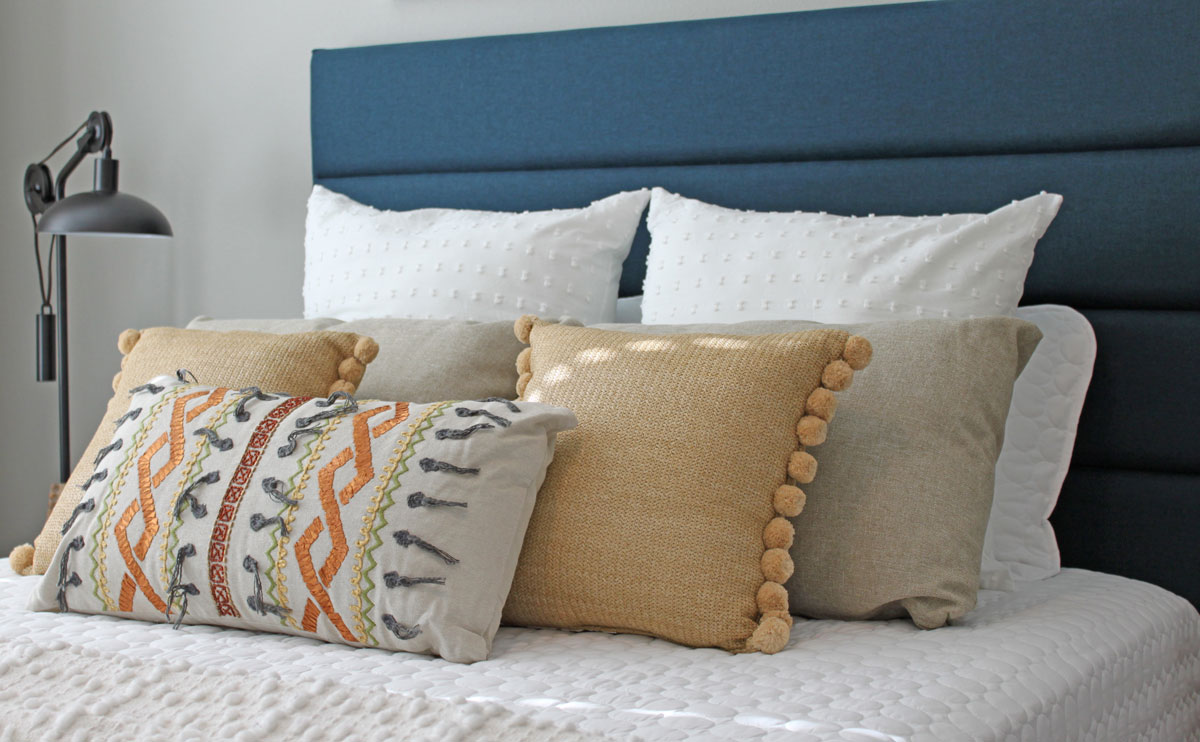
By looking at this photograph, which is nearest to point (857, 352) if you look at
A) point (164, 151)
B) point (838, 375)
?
point (838, 375)

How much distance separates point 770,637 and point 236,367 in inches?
31.5

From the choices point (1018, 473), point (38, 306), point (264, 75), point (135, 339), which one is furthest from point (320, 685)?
point (38, 306)

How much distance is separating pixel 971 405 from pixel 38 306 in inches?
90.8

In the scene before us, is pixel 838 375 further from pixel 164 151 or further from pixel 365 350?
pixel 164 151

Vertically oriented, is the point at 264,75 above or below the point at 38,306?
above

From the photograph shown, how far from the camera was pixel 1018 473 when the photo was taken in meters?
1.62

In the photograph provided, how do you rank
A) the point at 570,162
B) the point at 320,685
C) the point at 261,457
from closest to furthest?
the point at 320,685
the point at 261,457
the point at 570,162

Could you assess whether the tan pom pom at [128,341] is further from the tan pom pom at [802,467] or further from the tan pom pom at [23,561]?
the tan pom pom at [802,467]

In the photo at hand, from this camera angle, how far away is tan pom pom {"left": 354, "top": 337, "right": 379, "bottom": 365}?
1.55 meters

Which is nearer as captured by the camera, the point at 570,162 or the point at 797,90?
the point at 797,90

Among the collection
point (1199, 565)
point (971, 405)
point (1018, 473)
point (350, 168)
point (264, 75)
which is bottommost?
point (1199, 565)

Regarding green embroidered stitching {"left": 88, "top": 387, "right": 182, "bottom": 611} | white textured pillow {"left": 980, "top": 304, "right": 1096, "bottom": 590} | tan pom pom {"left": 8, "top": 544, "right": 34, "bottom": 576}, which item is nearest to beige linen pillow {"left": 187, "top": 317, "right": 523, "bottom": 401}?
green embroidered stitching {"left": 88, "top": 387, "right": 182, "bottom": 611}

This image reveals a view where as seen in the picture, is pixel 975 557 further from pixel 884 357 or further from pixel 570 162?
pixel 570 162

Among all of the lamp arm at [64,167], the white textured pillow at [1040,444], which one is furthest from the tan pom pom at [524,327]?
the lamp arm at [64,167]
